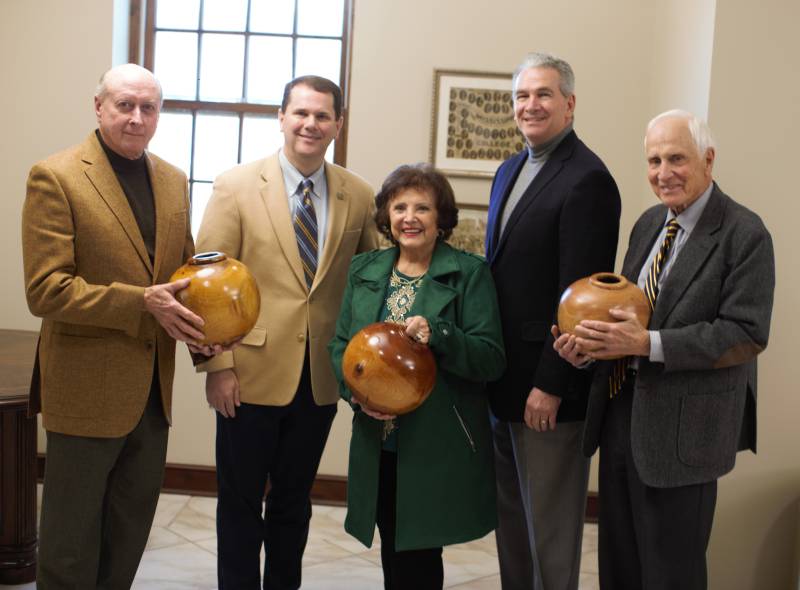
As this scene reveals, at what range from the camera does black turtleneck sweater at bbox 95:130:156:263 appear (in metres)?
2.46

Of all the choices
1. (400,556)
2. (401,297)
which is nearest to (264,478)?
(400,556)

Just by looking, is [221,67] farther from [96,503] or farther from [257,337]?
[96,503]

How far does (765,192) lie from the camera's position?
3.04 m

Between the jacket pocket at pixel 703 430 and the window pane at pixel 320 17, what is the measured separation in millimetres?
2949

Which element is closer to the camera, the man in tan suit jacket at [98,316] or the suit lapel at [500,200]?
the man in tan suit jacket at [98,316]

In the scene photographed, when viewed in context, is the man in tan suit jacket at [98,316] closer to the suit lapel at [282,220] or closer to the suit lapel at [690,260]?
the suit lapel at [282,220]

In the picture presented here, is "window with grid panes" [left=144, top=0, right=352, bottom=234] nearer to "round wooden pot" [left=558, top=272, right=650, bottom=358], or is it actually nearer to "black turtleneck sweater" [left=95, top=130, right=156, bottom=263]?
"black turtleneck sweater" [left=95, top=130, right=156, bottom=263]

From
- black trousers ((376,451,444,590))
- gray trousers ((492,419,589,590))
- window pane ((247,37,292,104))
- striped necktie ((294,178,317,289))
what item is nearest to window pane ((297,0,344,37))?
window pane ((247,37,292,104))

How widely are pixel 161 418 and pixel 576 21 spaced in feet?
8.97

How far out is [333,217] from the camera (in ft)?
8.91

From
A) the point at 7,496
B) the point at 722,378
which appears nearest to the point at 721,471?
the point at 722,378

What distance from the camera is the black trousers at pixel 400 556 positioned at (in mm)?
2369

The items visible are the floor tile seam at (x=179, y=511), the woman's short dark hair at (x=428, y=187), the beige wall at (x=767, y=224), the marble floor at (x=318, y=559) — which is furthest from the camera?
the floor tile seam at (x=179, y=511)

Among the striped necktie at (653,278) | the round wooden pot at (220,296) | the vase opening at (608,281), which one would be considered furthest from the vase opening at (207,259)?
the striped necktie at (653,278)
